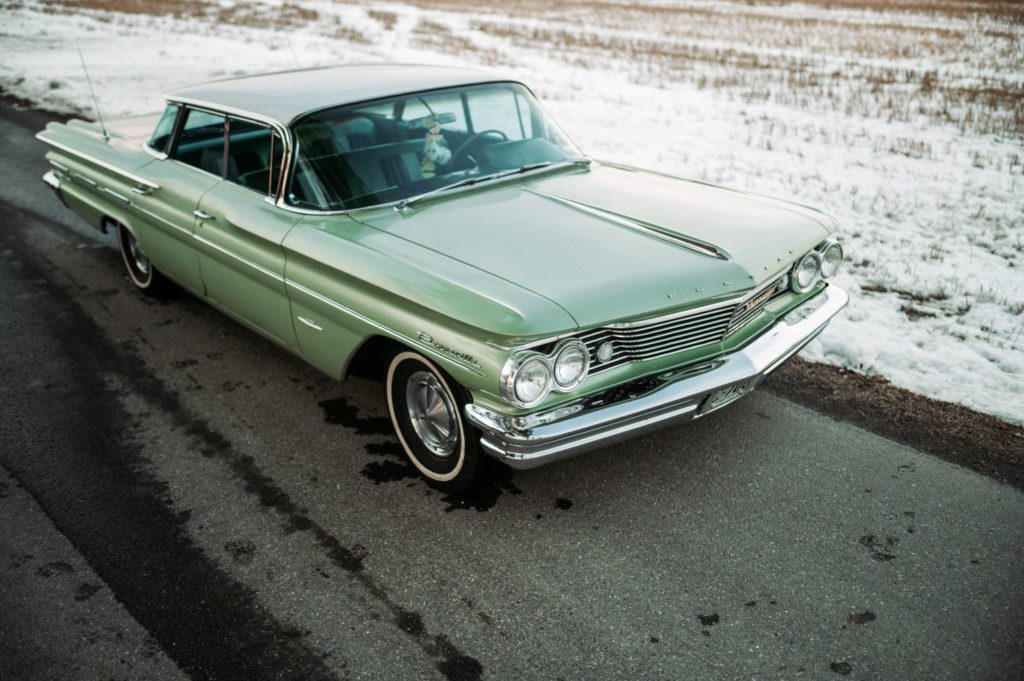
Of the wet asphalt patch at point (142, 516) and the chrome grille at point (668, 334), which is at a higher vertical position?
the chrome grille at point (668, 334)

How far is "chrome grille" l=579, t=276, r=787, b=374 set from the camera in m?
2.86

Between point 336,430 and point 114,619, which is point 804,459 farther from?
point 114,619

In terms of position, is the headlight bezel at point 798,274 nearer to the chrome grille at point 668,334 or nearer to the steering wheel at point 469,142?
the chrome grille at point 668,334

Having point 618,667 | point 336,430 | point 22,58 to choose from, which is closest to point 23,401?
point 336,430

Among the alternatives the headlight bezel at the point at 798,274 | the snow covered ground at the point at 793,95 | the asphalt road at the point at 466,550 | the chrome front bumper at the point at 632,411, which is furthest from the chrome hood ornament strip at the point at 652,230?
the snow covered ground at the point at 793,95

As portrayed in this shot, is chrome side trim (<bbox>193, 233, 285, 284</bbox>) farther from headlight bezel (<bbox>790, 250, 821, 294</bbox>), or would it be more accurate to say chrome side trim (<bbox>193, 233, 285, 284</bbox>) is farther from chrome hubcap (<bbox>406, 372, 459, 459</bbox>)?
headlight bezel (<bbox>790, 250, 821, 294</bbox>)

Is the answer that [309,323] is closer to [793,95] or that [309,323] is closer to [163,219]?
[163,219]

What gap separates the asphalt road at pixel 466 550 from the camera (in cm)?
247

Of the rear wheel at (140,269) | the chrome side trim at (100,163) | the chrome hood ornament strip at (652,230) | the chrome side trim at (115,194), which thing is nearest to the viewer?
the chrome hood ornament strip at (652,230)

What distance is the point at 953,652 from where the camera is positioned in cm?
243

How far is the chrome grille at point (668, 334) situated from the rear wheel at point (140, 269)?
3387 mm

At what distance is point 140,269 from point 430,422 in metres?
2.94

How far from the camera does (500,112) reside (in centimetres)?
417

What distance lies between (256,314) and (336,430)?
728 millimetres
